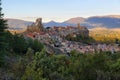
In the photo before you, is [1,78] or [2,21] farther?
[2,21]

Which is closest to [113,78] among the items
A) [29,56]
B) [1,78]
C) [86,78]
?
[86,78]

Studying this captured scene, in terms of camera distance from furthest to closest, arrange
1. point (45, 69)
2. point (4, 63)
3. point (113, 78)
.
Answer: point (4, 63), point (113, 78), point (45, 69)

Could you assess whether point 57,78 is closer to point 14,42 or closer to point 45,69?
point 45,69

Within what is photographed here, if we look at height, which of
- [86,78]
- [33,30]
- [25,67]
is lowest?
[33,30]

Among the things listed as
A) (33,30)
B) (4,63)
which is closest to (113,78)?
(4,63)

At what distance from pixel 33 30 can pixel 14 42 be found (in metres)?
120

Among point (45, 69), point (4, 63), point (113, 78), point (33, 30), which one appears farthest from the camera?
point (33, 30)

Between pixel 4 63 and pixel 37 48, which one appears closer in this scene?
pixel 4 63

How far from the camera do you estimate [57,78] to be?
24.1m

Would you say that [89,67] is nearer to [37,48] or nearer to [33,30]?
[37,48]

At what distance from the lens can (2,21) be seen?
4431 centimetres

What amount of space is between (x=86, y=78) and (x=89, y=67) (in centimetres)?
130

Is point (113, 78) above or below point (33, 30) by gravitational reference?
above

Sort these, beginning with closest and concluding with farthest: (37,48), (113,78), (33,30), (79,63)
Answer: (113,78) < (79,63) < (37,48) < (33,30)
